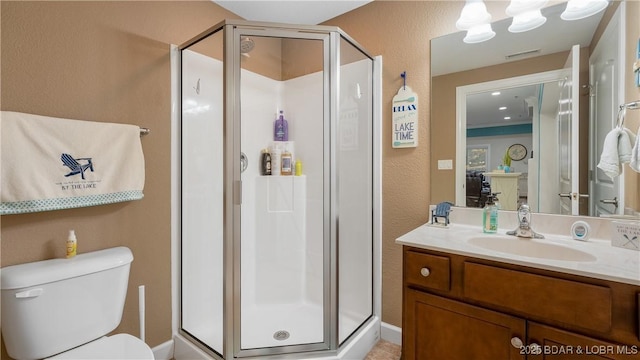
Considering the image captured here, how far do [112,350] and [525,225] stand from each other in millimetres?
1989

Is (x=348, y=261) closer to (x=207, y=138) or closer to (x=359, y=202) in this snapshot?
(x=359, y=202)

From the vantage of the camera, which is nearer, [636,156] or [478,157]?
[636,156]

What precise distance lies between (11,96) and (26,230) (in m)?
→ 0.58

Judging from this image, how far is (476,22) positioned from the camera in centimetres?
158

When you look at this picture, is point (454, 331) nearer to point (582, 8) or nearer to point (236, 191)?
point (236, 191)

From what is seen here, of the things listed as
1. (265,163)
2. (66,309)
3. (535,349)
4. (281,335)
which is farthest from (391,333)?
(66,309)

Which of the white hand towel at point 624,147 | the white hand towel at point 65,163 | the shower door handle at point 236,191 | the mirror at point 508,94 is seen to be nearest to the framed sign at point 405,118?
the mirror at point 508,94

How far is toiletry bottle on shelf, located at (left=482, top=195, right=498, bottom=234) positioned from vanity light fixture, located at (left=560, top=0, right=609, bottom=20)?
1.01 m

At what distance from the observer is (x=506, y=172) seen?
1583 mm

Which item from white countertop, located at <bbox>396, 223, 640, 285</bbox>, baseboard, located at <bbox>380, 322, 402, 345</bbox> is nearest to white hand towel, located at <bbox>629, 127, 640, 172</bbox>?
white countertop, located at <bbox>396, 223, 640, 285</bbox>

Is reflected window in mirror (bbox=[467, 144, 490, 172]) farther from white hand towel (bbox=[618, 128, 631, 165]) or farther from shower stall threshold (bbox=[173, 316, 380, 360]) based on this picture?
shower stall threshold (bbox=[173, 316, 380, 360])

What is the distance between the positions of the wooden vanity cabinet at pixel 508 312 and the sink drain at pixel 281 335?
0.79 metres

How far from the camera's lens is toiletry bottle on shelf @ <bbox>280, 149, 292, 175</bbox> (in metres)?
2.19

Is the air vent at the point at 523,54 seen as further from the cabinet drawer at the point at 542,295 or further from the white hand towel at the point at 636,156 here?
the cabinet drawer at the point at 542,295
